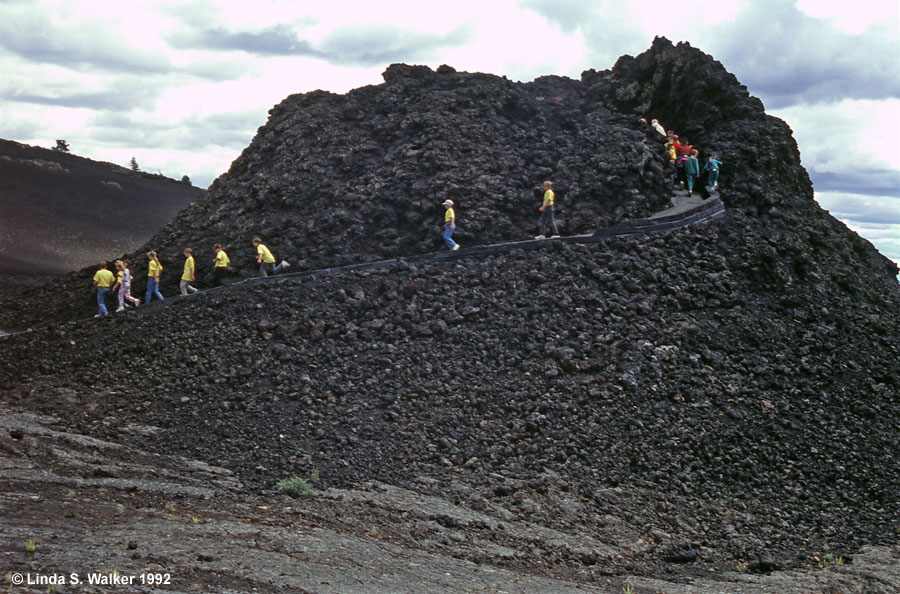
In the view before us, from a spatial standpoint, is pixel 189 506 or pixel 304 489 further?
pixel 304 489

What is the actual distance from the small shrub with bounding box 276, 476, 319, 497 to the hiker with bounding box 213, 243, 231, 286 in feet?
30.1

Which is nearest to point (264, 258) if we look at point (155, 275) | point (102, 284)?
point (155, 275)

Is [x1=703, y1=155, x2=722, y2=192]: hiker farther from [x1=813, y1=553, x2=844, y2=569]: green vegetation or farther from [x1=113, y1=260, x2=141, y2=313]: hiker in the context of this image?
[x1=113, y1=260, x2=141, y2=313]: hiker

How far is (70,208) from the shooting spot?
39.4 metres

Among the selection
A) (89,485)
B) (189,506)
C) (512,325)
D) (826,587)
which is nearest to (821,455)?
(826,587)

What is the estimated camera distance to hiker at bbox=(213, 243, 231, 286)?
762 inches

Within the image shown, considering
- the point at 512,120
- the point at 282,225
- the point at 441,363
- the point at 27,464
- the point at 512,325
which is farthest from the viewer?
the point at 512,120

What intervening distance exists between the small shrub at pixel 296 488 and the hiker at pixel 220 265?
9.18m

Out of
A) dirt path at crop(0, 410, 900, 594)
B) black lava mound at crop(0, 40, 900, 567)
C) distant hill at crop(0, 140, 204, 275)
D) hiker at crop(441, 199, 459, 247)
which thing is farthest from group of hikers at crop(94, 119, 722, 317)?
distant hill at crop(0, 140, 204, 275)

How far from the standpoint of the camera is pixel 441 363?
1584cm

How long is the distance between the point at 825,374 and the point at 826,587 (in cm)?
731

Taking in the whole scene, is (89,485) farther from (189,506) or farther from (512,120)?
(512,120)

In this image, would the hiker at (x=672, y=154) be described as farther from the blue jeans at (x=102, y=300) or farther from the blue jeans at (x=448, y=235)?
the blue jeans at (x=102, y=300)

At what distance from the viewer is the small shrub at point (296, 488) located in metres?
11.5
